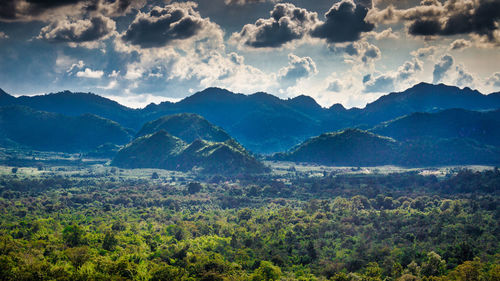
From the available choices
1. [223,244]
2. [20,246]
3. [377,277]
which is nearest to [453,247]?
[377,277]

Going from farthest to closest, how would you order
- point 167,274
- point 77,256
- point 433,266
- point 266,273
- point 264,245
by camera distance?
point 264,245 → point 433,266 → point 266,273 → point 77,256 → point 167,274

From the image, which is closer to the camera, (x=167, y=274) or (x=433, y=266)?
(x=167, y=274)

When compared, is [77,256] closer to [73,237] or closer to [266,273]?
[73,237]

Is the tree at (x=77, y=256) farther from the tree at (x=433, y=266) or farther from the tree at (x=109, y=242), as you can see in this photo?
the tree at (x=433, y=266)

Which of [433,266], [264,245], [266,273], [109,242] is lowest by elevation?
[264,245]

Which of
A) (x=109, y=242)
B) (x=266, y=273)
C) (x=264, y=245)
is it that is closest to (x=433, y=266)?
(x=266, y=273)

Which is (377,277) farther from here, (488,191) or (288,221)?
(488,191)

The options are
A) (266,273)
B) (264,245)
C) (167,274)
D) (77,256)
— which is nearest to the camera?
(167,274)

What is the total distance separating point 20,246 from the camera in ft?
266

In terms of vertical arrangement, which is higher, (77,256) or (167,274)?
(77,256)

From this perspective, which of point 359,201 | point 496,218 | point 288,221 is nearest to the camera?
point 496,218

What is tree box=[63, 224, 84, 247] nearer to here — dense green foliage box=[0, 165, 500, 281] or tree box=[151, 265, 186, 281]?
dense green foliage box=[0, 165, 500, 281]

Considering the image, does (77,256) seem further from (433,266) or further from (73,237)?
(433,266)

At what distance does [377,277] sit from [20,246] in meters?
72.9
